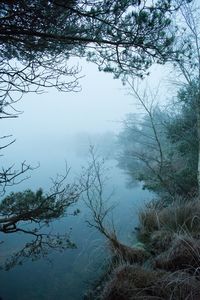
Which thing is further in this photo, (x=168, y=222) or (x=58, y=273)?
(x=58, y=273)

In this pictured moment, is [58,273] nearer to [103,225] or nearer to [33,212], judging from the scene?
[103,225]

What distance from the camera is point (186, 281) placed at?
297 cm

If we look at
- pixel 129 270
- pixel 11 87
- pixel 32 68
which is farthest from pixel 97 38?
pixel 129 270

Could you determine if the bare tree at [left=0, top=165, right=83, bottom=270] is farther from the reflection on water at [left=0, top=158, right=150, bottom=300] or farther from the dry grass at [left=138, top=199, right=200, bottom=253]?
the dry grass at [left=138, top=199, right=200, bottom=253]

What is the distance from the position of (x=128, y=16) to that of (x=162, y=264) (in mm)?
3226

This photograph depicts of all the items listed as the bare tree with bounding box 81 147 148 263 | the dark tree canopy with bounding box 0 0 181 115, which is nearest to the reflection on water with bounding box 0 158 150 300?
the bare tree with bounding box 81 147 148 263

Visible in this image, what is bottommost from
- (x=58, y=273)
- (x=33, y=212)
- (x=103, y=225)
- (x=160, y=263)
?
(x=160, y=263)

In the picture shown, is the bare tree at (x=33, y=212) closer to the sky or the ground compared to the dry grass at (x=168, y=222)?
closer to the sky

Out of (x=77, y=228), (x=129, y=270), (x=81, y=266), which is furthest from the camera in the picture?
(x=77, y=228)

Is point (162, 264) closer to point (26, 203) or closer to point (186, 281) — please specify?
point (186, 281)

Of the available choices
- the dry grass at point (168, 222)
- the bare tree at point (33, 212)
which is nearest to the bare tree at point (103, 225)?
the dry grass at point (168, 222)

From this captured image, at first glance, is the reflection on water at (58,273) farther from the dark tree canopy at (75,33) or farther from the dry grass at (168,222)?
the dark tree canopy at (75,33)

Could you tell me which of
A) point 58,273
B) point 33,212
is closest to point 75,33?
point 33,212

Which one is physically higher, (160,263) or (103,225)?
(103,225)
